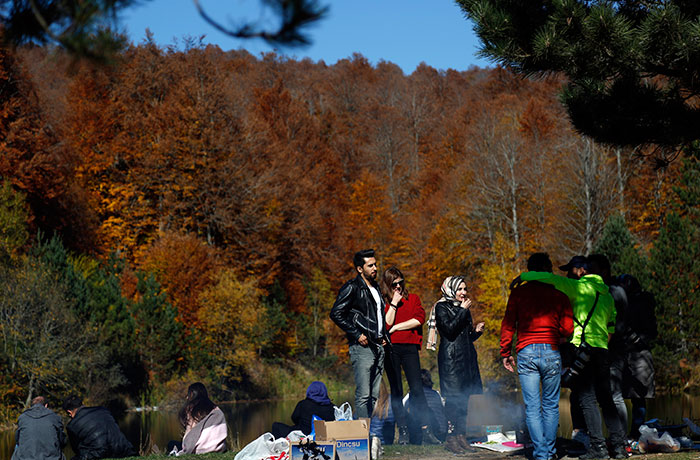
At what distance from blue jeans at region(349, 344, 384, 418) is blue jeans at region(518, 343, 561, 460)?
1.66 meters

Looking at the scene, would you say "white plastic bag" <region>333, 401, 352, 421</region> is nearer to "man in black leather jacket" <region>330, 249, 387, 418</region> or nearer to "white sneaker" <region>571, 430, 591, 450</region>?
"man in black leather jacket" <region>330, 249, 387, 418</region>

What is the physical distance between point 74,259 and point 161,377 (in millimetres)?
6151

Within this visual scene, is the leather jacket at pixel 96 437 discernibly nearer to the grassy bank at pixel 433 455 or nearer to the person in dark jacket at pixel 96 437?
the person in dark jacket at pixel 96 437

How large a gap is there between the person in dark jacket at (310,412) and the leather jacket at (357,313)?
686 millimetres

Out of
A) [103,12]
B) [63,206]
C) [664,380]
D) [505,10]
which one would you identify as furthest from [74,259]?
[103,12]

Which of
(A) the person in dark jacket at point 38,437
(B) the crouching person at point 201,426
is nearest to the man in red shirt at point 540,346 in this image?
(B) the crouching person at point 201,426

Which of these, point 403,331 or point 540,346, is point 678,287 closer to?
point 403,331

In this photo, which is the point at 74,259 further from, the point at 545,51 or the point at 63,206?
the point at 545,51

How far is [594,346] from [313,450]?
104 inches

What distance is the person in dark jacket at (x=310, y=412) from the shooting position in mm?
9000

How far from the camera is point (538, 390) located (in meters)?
7.70

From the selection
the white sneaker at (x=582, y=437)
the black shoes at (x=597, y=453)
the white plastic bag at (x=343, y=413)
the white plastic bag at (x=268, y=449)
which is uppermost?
the white plastic bag at (x=343, y=413)

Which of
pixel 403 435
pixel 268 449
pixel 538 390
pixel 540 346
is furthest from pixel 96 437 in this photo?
pixel 540 346

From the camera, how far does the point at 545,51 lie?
31.0ft
